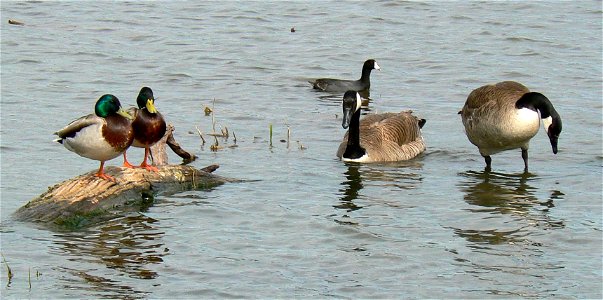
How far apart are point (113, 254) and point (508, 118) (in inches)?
205

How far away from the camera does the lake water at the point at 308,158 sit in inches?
351

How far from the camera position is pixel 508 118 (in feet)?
40.9

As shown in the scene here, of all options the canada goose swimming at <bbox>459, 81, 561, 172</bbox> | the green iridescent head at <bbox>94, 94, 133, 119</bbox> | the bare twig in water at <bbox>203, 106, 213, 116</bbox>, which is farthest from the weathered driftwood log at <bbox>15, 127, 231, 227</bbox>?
the bare twig in water at <bbox>203, 106, 213, 116</bbox>

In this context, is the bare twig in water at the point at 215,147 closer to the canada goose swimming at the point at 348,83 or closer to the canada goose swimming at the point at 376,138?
the canada goose swimming at the point at 376,138

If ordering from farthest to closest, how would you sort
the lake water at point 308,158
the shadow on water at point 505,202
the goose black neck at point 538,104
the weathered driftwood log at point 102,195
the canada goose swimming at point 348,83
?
the canada goose swimming at point 348,83, the goose black neck at point 538,104, the shadow on water at point 505,202, the weathered driftwood log at point 102,195, the lake water at point 308,158

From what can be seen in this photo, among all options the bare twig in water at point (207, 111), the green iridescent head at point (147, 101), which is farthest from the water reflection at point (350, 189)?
the bare twig in water at point (207, 111)

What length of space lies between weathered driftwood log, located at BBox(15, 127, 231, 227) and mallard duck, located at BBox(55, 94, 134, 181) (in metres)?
0.18

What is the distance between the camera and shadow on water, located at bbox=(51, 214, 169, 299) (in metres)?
8.47

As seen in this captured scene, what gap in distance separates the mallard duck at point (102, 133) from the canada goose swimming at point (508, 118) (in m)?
4.47

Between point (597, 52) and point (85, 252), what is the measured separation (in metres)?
13.9

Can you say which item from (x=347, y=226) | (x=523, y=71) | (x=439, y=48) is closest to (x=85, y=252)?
(x=347, y=226)

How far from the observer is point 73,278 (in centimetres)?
862

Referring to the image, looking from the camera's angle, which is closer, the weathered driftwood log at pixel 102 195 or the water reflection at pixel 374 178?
the weathered driftwood log at pixel 102 195

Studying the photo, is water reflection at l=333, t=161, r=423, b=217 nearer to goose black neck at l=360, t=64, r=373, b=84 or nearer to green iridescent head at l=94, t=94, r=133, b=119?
green iridescent head at l=94, t=94, r=133, b=119
